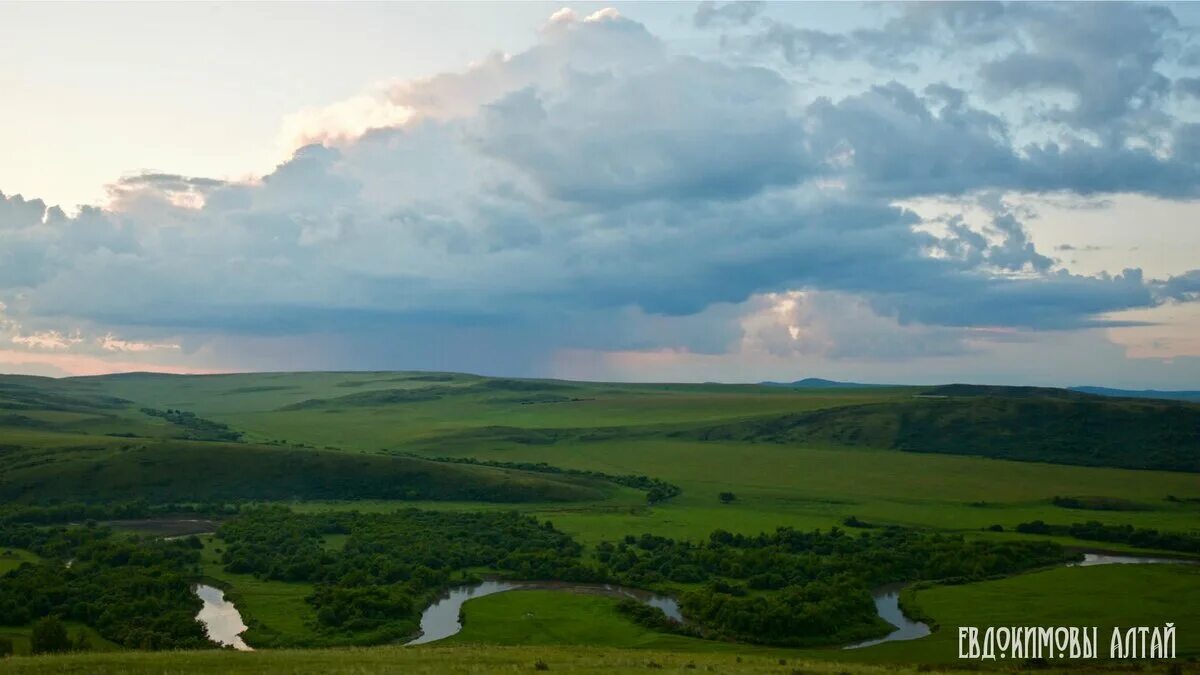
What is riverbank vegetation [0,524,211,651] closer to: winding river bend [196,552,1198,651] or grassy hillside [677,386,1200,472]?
winding river bend [196,552,1198,651]

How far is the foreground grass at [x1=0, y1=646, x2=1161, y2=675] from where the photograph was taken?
3434 centimetres

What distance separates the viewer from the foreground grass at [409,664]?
113 ft

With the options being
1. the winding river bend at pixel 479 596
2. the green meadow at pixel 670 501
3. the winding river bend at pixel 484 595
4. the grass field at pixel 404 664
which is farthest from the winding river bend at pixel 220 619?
the grass field at pixel 404 664

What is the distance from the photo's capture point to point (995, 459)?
173m

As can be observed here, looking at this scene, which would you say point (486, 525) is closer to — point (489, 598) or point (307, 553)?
point (307, 553)

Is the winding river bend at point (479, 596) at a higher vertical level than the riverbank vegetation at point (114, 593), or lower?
lower

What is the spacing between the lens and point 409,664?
36.6 metres

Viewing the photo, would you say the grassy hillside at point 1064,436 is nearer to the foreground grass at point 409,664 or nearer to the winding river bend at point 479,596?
the winding river bend at point 479,596

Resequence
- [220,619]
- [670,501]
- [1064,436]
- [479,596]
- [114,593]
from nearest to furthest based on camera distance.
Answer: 1. [114,593]
2. [220,619]
3. [479,596]
4. [670,501]
5. [1064,436]

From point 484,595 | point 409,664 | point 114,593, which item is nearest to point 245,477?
point 114,593

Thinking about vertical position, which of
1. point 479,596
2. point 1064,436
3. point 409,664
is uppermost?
point 1064,436

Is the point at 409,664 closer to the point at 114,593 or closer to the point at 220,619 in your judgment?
the point at 220,619

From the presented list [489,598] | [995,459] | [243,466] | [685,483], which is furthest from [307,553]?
[995,459]

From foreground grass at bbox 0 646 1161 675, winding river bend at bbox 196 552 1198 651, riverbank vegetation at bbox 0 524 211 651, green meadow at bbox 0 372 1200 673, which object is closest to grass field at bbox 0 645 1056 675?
foreground grass at bbox 0 646 1161 675
